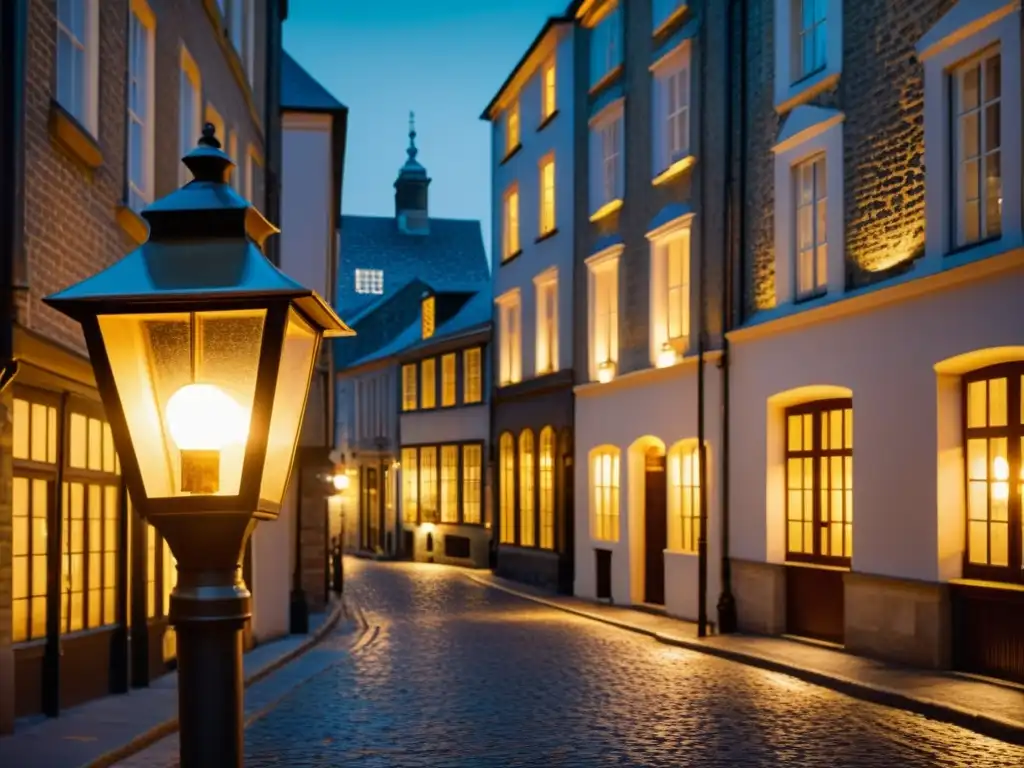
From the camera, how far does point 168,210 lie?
3.72 metres

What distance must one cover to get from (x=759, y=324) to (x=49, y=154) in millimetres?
10700

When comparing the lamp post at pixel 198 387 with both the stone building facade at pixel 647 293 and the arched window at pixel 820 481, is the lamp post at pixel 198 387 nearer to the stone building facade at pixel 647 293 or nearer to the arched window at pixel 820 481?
the arched window at pixel 820 481

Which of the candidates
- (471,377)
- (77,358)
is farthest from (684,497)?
(471,377)

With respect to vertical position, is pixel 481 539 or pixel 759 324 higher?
pixel 759 324

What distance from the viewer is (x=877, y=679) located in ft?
45.5

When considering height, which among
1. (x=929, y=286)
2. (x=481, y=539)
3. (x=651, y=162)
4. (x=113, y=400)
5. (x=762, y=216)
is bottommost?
(x=481, y=539)

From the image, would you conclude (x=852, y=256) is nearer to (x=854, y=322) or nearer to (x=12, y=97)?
(x=854, y=322)

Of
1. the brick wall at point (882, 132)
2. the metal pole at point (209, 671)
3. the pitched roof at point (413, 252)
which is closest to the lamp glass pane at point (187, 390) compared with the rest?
the metal pole at point (209, 671)

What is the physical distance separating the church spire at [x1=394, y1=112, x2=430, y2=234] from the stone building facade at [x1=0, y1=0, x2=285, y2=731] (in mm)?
55370

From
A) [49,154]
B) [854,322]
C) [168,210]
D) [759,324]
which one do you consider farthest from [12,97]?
[759,324]

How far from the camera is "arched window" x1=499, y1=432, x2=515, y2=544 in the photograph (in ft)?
109

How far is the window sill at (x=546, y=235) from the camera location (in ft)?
98.1

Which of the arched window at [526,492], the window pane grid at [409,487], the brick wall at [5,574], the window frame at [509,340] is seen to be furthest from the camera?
the window pane grid at [409,487]

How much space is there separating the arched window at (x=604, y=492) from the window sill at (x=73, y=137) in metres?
15.4
